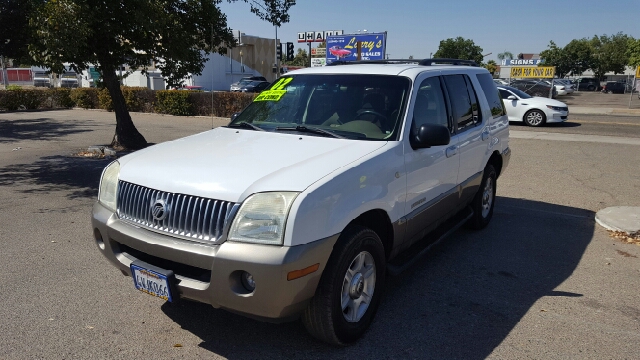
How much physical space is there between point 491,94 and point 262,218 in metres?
4.35

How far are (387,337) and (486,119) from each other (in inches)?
126

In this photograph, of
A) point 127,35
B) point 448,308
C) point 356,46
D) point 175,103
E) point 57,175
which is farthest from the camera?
point 356,46

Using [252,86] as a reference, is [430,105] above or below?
below

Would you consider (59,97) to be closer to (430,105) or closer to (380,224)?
(430,105)

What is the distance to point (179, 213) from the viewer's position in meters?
3.13

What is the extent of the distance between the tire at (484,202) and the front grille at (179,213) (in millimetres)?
3766

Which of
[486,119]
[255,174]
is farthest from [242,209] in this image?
[486,119]

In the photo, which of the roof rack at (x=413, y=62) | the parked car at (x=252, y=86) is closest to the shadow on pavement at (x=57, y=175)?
the roof rack at (x=413, y=62)

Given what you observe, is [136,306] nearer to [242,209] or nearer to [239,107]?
[242,209]

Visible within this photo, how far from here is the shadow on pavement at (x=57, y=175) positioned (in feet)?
26.7

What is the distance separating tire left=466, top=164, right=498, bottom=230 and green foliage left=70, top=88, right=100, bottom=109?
22.7 meters

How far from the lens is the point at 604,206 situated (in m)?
7.55

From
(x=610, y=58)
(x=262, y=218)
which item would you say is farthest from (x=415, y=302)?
(x=610, y=58)

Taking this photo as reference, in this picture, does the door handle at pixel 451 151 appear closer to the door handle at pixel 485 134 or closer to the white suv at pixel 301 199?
the white suv at pixel 301 199
